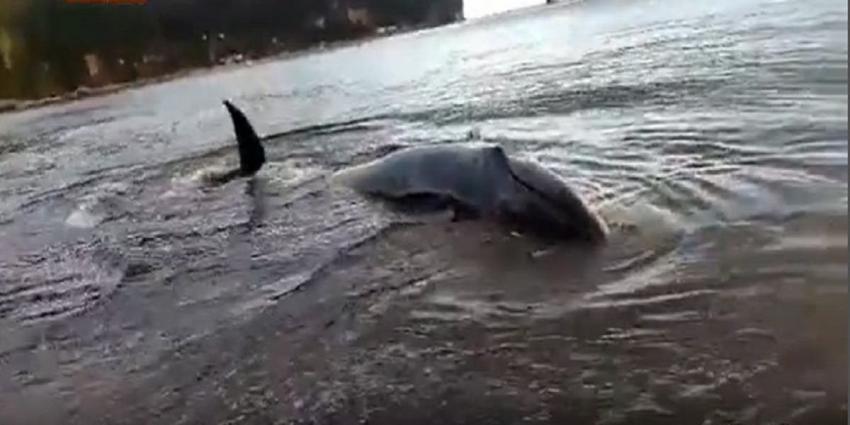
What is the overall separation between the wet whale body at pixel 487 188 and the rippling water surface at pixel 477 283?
0.42 feet

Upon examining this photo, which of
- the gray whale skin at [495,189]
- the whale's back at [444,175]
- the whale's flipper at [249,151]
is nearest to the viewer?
the gray whale skin at [495,189]

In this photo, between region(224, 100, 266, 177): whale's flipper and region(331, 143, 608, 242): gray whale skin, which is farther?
region(224, 100, 266, 177): whale's flipper

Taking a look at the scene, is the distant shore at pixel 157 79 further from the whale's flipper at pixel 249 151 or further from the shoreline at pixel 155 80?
the whale's flipper at pixel 249 151

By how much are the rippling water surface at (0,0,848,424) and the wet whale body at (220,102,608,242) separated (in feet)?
0.42

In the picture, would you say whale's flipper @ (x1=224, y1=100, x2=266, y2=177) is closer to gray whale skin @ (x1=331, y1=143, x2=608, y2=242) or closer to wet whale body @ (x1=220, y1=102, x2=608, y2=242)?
Answer: wet whale body @ (x1=220, y1=102, x2=608, y2=242)

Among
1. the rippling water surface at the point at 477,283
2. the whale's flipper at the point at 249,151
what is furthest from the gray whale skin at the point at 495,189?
the whale's flipper at the point at 249,151

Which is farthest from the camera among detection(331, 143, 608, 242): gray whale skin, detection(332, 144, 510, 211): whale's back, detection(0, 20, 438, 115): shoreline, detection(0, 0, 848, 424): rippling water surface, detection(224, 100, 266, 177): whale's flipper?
detection(0, 20, 438, 115): shoreline

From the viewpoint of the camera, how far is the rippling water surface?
332 centimetres

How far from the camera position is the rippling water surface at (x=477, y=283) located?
332 centimetres

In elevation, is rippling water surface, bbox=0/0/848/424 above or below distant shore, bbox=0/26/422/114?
below

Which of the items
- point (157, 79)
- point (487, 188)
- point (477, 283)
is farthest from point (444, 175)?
point (157, 79)

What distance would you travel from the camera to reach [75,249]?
679cm

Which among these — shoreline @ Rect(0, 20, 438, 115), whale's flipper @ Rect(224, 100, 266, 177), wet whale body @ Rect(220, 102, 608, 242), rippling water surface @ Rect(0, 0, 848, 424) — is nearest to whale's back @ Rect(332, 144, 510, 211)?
wet whale body @ Rect(220, 102, 608, 242)

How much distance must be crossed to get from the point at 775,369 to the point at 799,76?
5396mm
